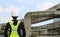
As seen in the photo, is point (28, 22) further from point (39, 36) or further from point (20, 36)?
point (20, 36)

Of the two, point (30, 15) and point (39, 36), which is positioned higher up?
point (30, 15)

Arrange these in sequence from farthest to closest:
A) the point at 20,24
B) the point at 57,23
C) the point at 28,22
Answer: the point at 57,23
the point at 28,22
the point at 20,24

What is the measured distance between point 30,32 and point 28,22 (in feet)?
1.44

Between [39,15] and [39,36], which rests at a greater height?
[39,15]

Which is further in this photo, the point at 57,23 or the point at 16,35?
the point at 57,23

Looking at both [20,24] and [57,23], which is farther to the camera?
[57,23]

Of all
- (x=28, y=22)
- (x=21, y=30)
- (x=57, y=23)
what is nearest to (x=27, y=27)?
(x=28, y=22)

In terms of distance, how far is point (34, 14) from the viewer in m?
12.5

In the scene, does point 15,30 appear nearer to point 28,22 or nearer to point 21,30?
point 21,30

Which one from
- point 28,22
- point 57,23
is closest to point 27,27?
point 28,22

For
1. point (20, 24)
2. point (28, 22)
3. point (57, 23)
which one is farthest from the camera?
point (57, 23)

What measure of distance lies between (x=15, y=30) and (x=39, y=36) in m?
5.05

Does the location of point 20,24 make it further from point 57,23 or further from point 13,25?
point 57,23

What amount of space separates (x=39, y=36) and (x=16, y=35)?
503 centimetres
